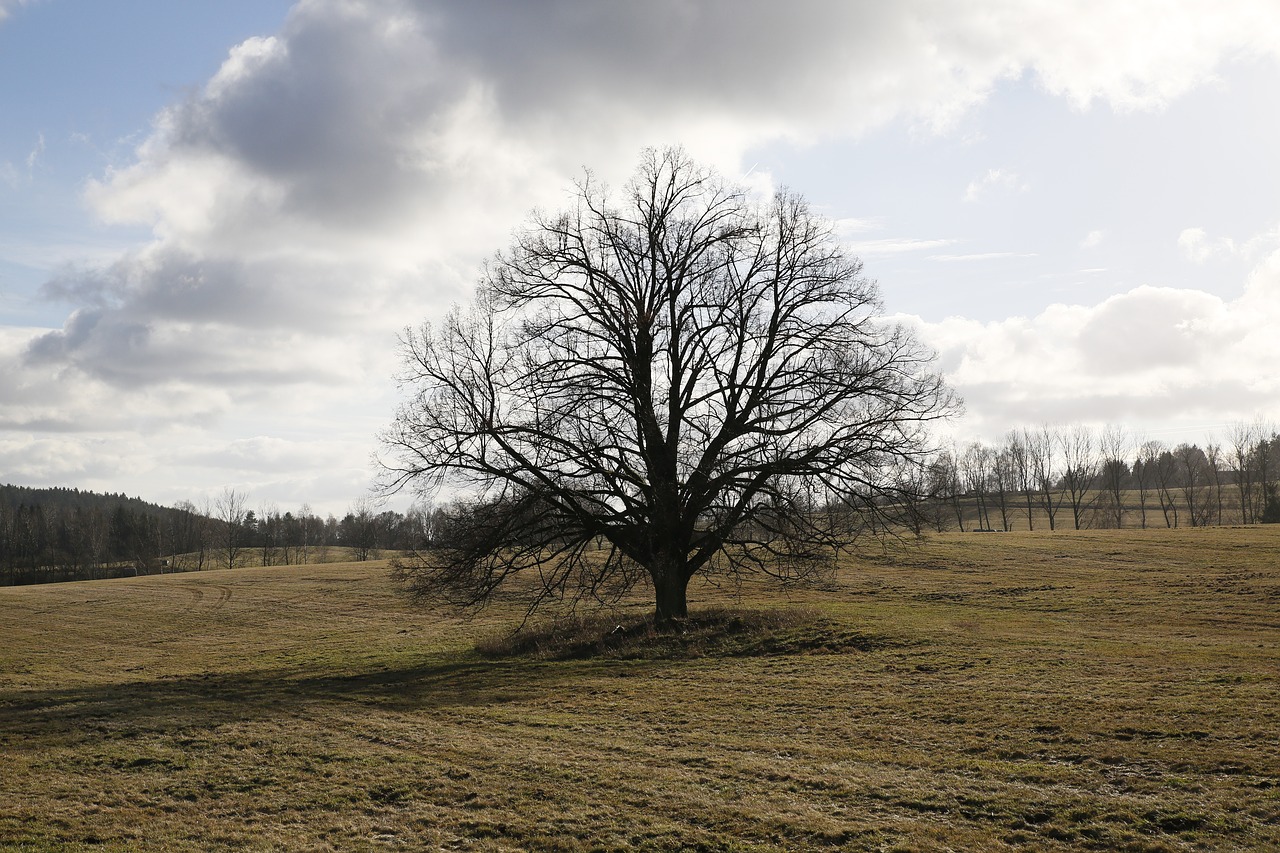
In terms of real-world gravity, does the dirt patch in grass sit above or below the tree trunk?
below


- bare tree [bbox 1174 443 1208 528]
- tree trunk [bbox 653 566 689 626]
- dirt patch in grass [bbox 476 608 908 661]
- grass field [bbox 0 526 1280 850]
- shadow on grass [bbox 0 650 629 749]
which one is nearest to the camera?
grass field [bbox 0 526 1280 850]

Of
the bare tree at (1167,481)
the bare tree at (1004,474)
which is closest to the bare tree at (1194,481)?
the bare tree at (1167,481)

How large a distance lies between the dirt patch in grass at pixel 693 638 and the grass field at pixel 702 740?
24 cm

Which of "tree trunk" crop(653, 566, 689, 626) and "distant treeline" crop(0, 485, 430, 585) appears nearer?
"tree trunk" crop(653, 566, 689, 626)

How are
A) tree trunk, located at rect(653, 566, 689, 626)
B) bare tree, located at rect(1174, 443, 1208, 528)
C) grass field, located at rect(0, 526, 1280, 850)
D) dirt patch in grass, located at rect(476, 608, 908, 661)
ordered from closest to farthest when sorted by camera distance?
grass field, located at rect(0, 526, 1280, 850), dirt patch in grass, located at rect(476, 608, 908, 661), tree trunk, located at rect(653, 566, 689, 626), bare tree, located at rect(1174, 443, 1208, 528)

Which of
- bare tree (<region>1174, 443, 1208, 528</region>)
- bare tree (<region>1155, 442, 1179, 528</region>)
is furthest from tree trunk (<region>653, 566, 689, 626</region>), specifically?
bare tree (<region>1155, 442, 1179, 528</region>)

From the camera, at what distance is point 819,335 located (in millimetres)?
24609

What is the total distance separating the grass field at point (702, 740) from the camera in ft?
30.8

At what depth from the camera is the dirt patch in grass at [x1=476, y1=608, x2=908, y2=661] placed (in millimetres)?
22781

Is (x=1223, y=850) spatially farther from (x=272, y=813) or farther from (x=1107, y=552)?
(x=1107, y=552)

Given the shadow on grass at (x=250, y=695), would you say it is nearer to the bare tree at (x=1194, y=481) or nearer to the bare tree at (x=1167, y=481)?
the bare tree at (x=1194, y=481)

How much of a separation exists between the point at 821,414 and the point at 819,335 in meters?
2.45

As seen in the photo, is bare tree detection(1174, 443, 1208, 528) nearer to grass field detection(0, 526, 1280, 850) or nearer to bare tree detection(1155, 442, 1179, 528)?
bare tree detection(1155, 442, 1179, 528)

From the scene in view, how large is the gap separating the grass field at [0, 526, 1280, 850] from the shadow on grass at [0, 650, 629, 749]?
0.41ft
